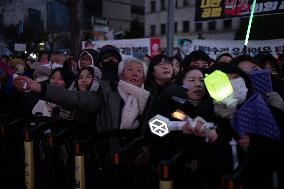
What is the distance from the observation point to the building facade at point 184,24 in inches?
1884

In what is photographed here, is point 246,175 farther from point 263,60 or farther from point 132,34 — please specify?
point 132,34

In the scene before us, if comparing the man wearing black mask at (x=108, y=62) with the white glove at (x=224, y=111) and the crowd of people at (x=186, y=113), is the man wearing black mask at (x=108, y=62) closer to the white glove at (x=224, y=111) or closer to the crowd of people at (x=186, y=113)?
the crowd of people at (x=186, y=113)

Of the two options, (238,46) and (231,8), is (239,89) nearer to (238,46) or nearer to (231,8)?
(231,8)

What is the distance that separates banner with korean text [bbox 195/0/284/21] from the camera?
7984mm

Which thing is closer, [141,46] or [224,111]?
[224,111]

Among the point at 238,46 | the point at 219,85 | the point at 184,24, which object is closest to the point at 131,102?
the point at 219,85

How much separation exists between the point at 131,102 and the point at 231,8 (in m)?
5.50

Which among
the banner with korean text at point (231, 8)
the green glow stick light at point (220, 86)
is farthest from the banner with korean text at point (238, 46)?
the green glow stick light at point (220, 86)

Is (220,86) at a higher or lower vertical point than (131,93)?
higher

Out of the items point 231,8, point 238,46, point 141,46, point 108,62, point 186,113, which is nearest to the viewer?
point 186,113

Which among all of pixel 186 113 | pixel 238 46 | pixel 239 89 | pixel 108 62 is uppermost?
pixel 238 46

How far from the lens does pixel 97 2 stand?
71875 millimetres

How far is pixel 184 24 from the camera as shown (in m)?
53.2

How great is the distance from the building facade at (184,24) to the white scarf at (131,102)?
41960mm
